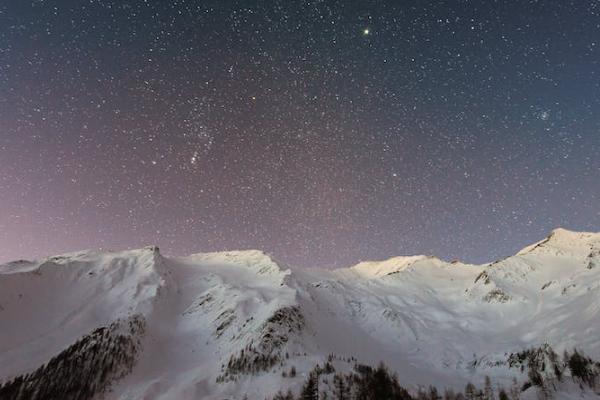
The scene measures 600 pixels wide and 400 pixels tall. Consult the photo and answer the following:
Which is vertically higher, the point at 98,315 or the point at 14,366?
the point at 98,315

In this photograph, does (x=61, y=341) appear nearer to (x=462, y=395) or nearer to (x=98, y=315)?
(x=98, y=315)

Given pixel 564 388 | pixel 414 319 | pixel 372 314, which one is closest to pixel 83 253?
pixel 372 314

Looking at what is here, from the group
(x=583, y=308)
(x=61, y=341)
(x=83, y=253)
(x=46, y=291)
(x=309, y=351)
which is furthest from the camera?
(x=83, y=253)

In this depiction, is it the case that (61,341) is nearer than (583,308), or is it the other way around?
(61,341)

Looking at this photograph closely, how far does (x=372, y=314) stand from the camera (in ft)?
652

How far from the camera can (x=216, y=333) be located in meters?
152

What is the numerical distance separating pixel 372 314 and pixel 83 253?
125m

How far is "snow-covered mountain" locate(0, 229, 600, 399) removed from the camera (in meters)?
120

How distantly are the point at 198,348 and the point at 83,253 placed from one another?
258 feet

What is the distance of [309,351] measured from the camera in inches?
5517

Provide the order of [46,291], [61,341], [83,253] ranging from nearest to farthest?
1. [61,341]
2. [46,291]
3. [83,253]

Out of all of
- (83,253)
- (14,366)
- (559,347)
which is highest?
(83,253)

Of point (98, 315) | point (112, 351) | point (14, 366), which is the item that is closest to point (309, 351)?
point (112, 351)

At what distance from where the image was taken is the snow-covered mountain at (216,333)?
393ft
